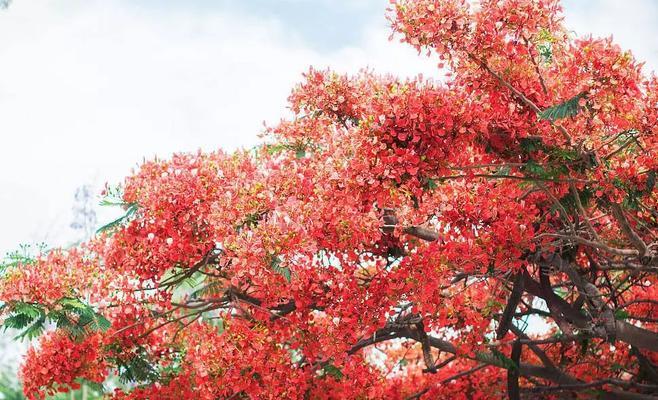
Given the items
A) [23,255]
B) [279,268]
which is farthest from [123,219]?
[279,268]

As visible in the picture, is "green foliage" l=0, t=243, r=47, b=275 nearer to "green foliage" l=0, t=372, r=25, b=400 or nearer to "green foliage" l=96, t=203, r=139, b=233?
"green foliage" l=96, t=203, r=139, b=233

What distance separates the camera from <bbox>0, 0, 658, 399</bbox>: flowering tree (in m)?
5.39

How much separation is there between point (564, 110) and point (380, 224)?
1604 mm

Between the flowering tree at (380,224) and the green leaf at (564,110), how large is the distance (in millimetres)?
13

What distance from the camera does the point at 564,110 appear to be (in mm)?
5188

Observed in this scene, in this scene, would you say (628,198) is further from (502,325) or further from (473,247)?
(502,325)

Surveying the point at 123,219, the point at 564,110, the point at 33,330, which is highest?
the point at 123,219

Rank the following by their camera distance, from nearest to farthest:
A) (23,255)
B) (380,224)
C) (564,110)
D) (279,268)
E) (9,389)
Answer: (564,110)
(279,268)
(380,224)
(23,255)
(9,389)

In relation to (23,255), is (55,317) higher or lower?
lower

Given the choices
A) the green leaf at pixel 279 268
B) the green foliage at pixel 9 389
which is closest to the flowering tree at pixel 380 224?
the green leaf at pixel 279 268

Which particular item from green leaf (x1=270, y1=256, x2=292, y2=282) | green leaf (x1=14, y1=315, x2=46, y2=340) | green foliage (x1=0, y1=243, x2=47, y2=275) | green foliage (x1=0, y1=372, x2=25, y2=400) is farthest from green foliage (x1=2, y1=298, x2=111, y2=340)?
green foliage (x1=0, y1=372, x2=25, y2=400)

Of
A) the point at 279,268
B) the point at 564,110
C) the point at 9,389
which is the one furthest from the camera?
the point at 9,389

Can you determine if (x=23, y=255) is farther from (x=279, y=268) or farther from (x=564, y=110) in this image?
(x=564, y=110)

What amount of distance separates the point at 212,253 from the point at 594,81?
10.2 feet
